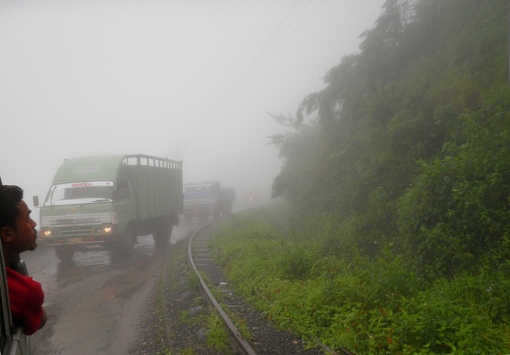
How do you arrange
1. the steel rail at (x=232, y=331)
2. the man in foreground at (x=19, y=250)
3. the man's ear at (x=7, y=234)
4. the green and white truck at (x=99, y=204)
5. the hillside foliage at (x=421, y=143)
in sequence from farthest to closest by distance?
the green and white truck at (x=99, y=204), the hillside foliage at (x=421, y=143), the steel rail at (x=232, y=331), the man's ear at (x=7, y=234), the man in foreground at (x=19, y=250)

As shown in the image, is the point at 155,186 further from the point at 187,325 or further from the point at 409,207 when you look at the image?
the point at 409,207

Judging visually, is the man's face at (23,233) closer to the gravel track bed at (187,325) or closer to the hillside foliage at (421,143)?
the gravel track bed at (187,325)

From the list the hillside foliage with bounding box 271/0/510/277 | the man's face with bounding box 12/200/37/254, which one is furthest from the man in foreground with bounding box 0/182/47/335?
the hillside foliage with bounding box 271/0/510/277

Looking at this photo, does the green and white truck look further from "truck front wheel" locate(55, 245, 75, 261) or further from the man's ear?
the man's ear

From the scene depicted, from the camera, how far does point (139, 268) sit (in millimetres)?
11828

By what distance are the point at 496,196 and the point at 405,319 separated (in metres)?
2.70

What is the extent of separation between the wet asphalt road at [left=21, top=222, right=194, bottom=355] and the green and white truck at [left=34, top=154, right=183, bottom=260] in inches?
29.5

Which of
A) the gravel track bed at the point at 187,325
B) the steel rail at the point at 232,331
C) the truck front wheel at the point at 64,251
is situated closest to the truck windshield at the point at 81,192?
the truck front wheel at the point at 64,251

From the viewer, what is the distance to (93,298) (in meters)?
8.61

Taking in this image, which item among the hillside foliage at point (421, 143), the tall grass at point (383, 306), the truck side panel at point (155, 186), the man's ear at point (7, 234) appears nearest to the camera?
the man's ear at point (7, 234)

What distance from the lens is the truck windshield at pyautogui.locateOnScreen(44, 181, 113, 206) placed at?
12.6 metres

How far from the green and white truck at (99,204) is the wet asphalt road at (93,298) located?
75cm

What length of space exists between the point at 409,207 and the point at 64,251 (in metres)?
10.2

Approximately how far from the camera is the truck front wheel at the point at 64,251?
41.2 feet
